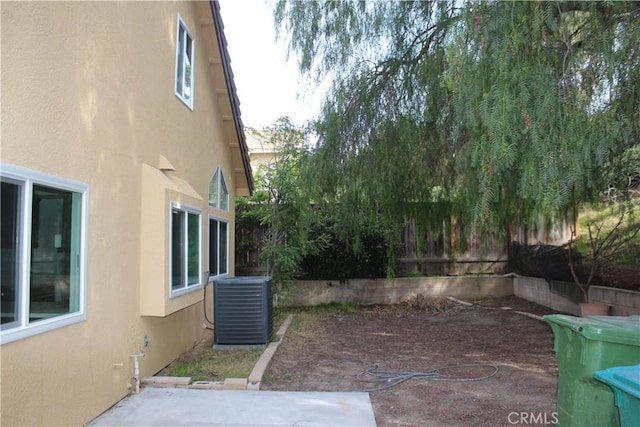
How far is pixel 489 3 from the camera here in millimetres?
4699

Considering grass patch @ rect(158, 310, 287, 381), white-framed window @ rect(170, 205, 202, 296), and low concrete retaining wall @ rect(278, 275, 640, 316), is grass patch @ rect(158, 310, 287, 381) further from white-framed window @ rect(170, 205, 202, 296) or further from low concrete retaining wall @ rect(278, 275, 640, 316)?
low concrete retaining wall @ rect(278, 275, 640, 316)

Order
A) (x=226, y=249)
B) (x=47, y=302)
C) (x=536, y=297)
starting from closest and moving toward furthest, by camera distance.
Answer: (x=47, y=302), (x=226, y=249), (x=536, y=297)

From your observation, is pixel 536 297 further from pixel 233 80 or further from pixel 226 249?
pixel 233 80

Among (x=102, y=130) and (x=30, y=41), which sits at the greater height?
(x=30, y=41)

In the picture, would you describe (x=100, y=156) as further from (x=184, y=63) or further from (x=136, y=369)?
(x=184, y=63)

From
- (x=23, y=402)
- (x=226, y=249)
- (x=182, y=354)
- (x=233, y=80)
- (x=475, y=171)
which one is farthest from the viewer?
(x=226, y=249)

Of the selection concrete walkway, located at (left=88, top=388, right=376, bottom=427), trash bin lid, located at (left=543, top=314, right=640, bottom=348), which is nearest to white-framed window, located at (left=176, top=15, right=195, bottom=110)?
concrete walkway, located at (left=88, top=388, right=376, bottom=427)

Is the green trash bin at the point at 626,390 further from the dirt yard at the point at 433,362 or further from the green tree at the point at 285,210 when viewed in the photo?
the green tree at the point at 285,210

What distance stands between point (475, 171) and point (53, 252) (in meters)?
4.21

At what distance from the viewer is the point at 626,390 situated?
3.13 m

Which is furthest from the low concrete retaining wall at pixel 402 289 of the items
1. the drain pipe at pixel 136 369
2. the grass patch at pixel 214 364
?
the drain pipe at pixel 136 369

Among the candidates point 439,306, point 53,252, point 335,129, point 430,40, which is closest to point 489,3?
point 430,40

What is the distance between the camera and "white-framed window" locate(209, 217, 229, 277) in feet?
29.9
